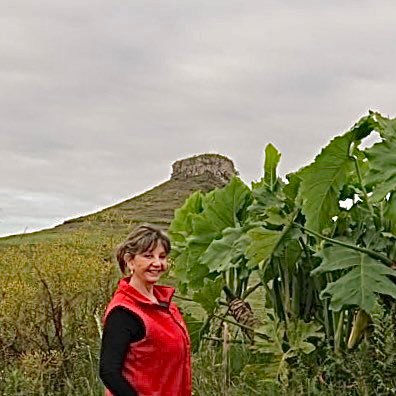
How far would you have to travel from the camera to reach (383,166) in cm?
437

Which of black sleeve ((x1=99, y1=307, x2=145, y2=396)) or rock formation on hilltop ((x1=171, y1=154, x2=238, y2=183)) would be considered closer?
black sleeve ((x1=99, y1=307, x2=145, y2=396))

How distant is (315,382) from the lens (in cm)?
481

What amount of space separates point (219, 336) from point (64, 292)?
1282mm

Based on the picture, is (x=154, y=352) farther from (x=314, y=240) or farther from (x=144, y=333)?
(x=314, y=240)

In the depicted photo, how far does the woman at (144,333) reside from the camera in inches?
138

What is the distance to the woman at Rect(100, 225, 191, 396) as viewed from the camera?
3.51m

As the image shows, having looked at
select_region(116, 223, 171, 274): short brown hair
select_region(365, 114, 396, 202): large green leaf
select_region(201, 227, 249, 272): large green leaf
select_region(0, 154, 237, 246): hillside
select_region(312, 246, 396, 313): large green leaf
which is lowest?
select_region(312, 246, 396, 313): large green leaf

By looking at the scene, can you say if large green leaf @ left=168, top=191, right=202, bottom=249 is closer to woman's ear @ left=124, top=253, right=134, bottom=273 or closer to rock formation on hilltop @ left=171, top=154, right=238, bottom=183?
woman's ear @ left=124, top=253, right=134, bottom=273

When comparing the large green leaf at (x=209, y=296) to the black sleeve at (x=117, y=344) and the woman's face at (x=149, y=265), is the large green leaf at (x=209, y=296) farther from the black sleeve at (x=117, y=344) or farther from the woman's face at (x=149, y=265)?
the black sleeve at (x=117, y=344)

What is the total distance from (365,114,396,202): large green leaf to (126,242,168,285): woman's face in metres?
1.14

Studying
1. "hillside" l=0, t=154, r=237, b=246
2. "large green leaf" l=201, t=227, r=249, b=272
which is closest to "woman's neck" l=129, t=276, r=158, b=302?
"large green leaf" l=201, t=227, r=249, b=272

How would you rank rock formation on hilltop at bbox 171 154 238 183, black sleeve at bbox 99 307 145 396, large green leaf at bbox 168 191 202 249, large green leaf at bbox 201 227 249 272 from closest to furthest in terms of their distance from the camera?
black sleeve at bbox 99 307 145 396, large green leaf at bbox 201 227 249 272, large green leaf at bbox 168 191 202 249, rock formation on hilltop at bbox 171 154 238 183

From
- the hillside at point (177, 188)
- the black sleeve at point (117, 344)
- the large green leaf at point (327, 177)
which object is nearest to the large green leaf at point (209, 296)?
the large green leaf at point (327, 177)

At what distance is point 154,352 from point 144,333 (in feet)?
0.29
